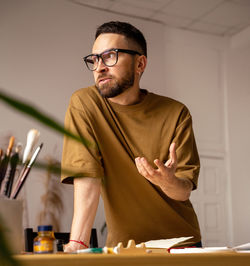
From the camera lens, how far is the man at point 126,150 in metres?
1.44

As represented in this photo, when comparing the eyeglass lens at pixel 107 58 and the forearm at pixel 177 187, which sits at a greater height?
the eyeglass lens at pixel 107 58

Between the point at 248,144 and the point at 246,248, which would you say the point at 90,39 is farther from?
the point at 246,248

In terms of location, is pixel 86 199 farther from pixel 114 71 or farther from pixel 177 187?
pixel 114 71

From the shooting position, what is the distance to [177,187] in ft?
4.46

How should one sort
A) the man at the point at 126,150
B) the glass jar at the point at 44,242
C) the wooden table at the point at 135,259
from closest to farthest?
1. the wooden table at the point at 135,259
2. the glass jar at the point at 44,242
3. the man at the point at 126,150

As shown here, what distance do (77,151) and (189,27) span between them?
4.03m

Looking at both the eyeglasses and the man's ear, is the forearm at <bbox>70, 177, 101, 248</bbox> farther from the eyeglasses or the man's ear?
the man's ear

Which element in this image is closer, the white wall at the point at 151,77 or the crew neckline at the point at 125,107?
the crew neckline at the point at 125,107

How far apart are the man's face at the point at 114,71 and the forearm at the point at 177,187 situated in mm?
458

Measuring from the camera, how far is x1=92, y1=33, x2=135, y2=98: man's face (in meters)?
1.66

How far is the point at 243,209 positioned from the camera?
513 cm

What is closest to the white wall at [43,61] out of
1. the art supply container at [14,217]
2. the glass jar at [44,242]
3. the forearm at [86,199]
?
the forearm at [86,199]

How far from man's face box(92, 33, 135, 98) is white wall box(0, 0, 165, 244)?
2.35 metres

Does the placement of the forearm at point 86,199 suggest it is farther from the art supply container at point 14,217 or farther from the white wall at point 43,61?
the white wall at point 43,61
